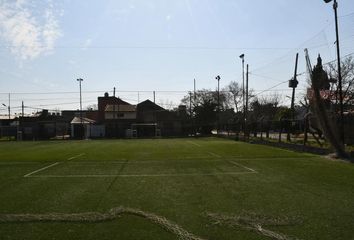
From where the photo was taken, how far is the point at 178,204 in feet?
29.1

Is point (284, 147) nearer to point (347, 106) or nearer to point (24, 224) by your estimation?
point (347, 106)

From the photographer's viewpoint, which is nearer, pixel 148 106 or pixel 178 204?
pixel 178 204

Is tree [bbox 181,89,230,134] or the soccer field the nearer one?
the soccer field

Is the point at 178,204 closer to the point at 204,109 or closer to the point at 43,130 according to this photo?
the point at 43,130

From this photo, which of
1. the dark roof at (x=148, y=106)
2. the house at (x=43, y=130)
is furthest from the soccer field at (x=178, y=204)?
the dark roof at (x=148, y=106)

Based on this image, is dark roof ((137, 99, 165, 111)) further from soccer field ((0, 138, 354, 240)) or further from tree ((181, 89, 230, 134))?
soccer field ((0, 138, 354, 240))

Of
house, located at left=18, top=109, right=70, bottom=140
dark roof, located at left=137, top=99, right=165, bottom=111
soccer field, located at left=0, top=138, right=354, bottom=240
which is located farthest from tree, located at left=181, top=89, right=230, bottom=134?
soccer field, located at left=0, top=138, right=354, bottom=240

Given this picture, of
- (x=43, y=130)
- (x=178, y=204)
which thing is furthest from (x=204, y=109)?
(x=178, y=204)

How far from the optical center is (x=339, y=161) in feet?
59.3

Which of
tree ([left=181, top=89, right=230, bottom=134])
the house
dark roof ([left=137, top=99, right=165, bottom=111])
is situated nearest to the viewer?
the house

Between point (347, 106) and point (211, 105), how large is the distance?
4388 cm

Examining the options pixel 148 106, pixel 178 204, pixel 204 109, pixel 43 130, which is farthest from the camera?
pixel 148 106

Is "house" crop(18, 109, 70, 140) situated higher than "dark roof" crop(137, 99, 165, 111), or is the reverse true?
"dark roof" crop(137, 99, 165, 111)

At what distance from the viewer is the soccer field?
666 cm
